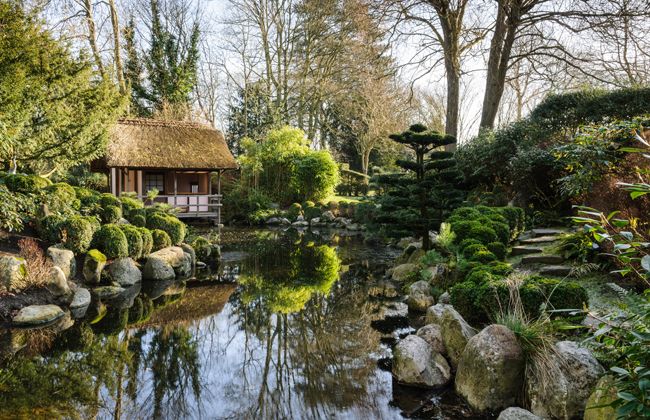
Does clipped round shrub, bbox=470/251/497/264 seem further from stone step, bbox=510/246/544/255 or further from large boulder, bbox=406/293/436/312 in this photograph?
stone step, bbox=510/246/544/255

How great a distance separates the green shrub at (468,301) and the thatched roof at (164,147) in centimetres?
1300

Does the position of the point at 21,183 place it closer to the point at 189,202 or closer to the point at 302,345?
the point at 302,345

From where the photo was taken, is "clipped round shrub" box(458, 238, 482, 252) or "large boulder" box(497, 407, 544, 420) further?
"clipped round shrub" box(458, 238, 482, 252)

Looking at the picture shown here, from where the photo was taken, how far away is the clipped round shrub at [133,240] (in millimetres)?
8430

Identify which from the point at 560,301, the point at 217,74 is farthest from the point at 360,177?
the point at 560,301

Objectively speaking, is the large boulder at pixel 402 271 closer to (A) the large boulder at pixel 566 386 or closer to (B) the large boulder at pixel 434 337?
(B) the large boulder at pixel 434 337

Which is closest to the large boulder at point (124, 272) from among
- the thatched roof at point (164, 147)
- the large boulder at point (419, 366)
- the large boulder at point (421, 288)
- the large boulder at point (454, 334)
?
the large boulder at point (421, 288)

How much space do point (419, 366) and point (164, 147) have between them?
14.8 metres

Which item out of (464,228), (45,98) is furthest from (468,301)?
(45,98)

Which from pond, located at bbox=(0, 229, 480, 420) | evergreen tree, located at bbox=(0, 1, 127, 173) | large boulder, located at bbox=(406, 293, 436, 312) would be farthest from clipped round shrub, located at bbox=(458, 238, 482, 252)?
evergreen tree, located at bbox=(0, 1, 127, 173)

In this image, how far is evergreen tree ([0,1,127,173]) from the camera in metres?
8.35

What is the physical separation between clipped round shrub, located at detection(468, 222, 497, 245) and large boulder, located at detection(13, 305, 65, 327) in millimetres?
7088

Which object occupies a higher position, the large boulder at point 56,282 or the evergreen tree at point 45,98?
the evergreen tree at point 45,98

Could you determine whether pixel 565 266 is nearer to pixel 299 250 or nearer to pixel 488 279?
pixel 488 279
